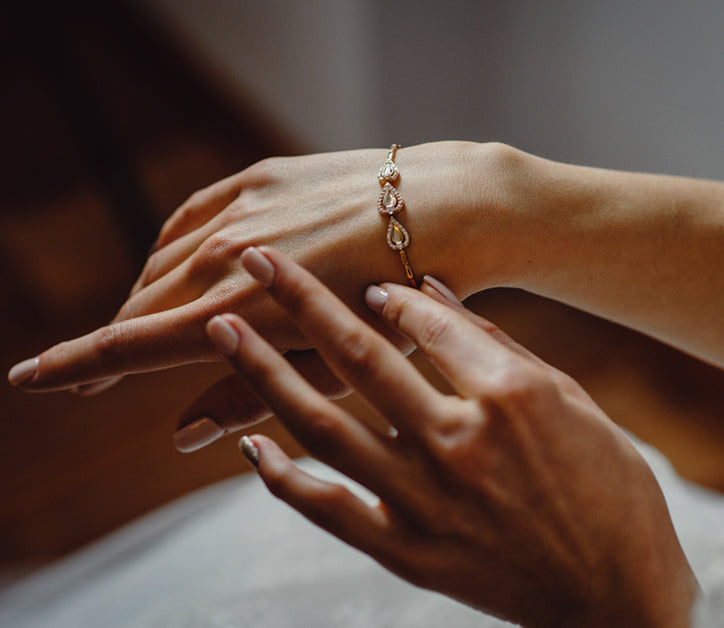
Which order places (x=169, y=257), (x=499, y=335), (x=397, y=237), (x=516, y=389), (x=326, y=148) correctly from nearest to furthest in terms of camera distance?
(x=516, y=389), (x=499, y=335), (x=397, y=237), (x=169, y=257), (x=326, y=148)

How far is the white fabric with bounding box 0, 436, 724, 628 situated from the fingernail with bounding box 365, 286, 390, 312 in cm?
33

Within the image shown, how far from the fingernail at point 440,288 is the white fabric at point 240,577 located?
1.17 ft

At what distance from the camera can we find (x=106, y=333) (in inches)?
32.2

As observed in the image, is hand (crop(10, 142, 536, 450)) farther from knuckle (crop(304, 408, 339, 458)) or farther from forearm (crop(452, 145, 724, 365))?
knuckle (crop(304, 408, 339, 458))

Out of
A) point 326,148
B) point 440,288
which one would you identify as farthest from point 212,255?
point 326,148

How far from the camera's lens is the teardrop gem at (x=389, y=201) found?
0.81m

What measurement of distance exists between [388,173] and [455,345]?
12.7 inches

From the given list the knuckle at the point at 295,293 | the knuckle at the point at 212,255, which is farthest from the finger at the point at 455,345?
the knuckle at the point at 212,255

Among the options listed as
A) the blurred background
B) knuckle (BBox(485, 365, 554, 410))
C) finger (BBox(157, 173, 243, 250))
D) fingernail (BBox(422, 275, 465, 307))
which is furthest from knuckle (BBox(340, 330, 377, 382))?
the blurred background

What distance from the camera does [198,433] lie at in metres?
0.86

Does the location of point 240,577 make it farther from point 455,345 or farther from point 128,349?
point 455,345

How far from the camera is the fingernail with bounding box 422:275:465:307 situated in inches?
30.7

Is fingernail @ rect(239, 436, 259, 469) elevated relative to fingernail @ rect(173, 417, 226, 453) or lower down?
elevated

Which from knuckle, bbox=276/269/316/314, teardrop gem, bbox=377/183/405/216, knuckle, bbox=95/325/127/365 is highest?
teardrop gem, bbox=377/183/405/216
